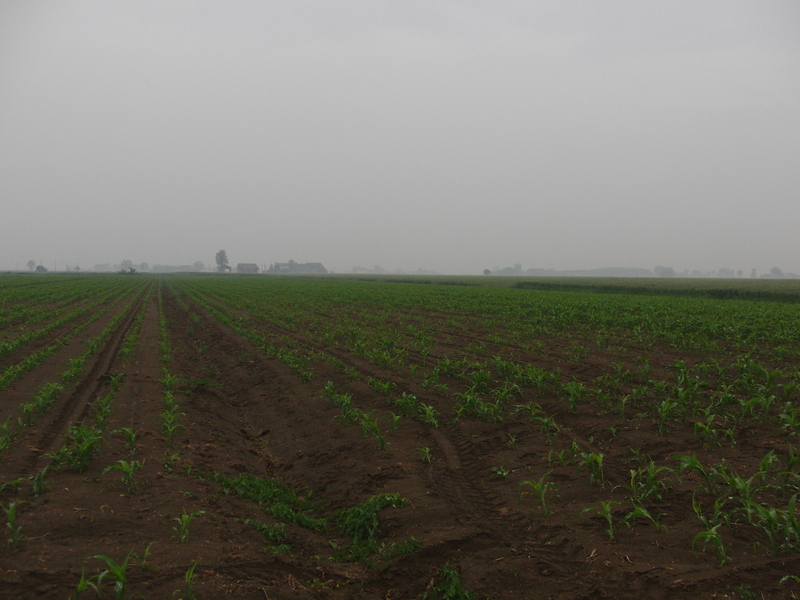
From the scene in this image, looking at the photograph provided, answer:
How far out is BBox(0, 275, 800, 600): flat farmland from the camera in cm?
328

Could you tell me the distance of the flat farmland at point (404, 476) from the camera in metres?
3.28

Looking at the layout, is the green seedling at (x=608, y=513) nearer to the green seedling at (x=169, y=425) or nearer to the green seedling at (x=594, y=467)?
the green seedling at (x=594, y=467)

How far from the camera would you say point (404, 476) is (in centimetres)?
514

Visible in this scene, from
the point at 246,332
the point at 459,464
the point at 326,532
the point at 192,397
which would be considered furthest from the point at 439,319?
the point at 326,532

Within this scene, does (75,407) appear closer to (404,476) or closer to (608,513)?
(404,476)

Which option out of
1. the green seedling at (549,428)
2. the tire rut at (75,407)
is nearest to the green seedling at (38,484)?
the tire rut at (75,407)

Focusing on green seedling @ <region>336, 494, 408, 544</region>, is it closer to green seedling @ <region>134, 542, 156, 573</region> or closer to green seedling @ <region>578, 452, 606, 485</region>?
green seedling @ <region>134, 542, 156, 573</region>

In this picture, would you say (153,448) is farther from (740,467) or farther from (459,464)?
(740,467)

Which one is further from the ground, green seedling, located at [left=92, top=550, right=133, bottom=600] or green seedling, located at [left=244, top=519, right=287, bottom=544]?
green seedling, located at [left=92, top=550, right=133, bottom=600]

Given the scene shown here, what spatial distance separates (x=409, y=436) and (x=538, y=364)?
4505 mm

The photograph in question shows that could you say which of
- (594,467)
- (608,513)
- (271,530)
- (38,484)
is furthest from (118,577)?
(594,467)

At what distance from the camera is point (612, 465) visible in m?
4.93

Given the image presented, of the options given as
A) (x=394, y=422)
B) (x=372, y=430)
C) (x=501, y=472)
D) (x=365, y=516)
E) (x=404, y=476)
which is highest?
(x=394, y=422)

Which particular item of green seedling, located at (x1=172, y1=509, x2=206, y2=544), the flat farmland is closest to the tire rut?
the flat farmland
